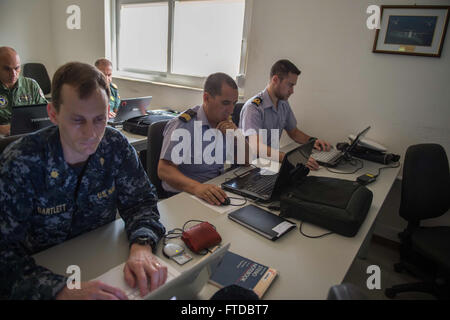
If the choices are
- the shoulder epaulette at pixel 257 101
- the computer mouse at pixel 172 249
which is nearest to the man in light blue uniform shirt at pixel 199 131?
the computer mouse at pixel 172 249

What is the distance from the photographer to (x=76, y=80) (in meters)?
0.88

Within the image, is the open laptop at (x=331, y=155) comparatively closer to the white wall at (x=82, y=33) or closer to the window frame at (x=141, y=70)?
the window frame at (x=141, y=70)

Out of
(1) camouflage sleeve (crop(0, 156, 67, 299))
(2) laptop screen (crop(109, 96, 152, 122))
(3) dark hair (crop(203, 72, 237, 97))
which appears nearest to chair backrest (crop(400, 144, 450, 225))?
(3) dark hair (crop(203, 72, 237, 97))

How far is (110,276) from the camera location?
859mm

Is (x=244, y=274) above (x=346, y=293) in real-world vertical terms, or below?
below

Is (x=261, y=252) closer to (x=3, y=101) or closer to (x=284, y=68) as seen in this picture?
(x=284, y=68)

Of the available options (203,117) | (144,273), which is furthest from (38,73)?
(144,273)

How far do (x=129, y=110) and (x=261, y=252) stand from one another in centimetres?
209

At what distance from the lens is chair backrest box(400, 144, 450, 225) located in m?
1.82

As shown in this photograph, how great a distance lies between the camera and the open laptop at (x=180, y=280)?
0.59 m

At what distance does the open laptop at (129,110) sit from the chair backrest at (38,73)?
210cm
